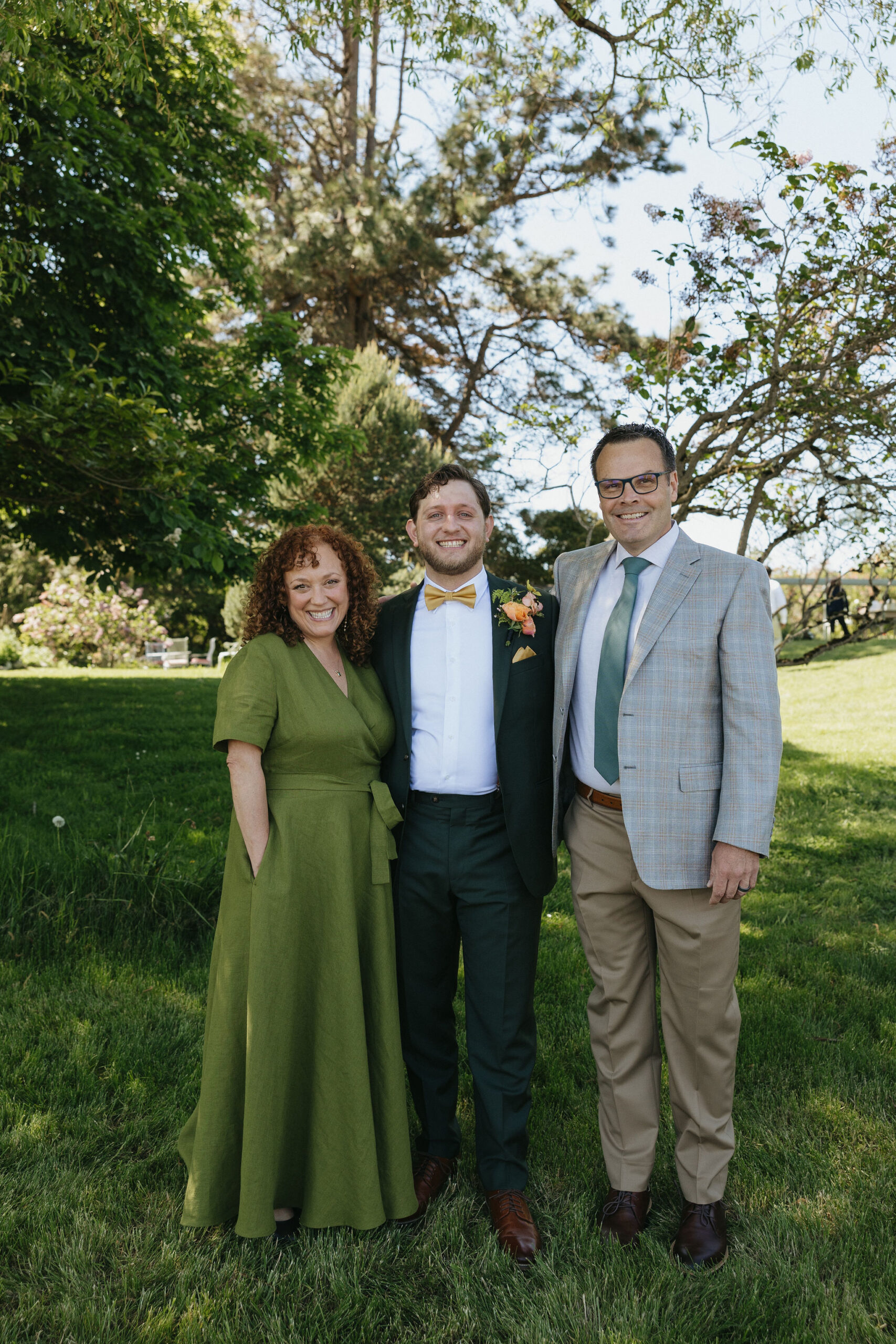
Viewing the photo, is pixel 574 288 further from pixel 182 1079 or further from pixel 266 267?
pixel 182 1079

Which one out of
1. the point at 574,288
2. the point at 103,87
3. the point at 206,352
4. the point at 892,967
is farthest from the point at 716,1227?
the point at 574,288

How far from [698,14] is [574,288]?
541 inches

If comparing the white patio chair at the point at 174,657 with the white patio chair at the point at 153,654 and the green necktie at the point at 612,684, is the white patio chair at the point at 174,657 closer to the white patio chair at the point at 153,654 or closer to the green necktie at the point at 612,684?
the white patio chair at the point at 153,654

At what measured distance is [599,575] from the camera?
304 cm

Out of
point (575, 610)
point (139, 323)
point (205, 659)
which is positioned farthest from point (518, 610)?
point (205, 659)

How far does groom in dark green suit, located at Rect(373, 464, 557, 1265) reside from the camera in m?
2.99

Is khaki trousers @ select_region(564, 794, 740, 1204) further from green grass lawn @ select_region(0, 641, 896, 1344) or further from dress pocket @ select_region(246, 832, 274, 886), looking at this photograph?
dress pocket @ select_region(246, 832, 274, 886)

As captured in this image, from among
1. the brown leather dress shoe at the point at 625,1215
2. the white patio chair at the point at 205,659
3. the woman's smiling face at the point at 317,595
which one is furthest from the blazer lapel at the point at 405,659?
the white patio chair at the point at 205,659

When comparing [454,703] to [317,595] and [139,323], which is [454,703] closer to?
[317,595]

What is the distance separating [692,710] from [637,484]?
728mm

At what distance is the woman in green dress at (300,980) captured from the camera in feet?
9.20

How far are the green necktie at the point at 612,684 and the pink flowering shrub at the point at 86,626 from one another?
19.0 meters

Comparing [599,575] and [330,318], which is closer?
[599,575]

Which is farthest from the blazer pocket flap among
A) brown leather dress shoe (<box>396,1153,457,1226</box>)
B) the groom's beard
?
brown leather dress shoe (<box>396,1153,457,1226</box>)
